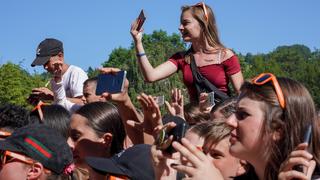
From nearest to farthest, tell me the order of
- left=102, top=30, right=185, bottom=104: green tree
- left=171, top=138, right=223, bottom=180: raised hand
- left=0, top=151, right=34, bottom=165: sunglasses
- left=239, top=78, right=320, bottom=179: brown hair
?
left=171, top=138, right=223, bottom=180: raised hand < left=239, top=78, right=320, bottom=179: brown hair < left=0, top=151, right=34, bottom=165: sunglasses < left=102, top=30, right=185, bottom=104: green tree

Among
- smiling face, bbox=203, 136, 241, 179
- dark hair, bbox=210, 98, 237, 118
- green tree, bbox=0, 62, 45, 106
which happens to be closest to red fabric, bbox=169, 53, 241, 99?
dark hair, bbox=210, 98, 237, 118

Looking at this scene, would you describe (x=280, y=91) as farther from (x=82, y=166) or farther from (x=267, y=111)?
(x=82, y=166)

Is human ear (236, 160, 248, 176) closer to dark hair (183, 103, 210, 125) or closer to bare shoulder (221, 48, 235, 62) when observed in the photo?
dark hair (183, 103, 210, 125)

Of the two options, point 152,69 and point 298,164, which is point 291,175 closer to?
point 298,164

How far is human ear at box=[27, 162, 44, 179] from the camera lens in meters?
3.90

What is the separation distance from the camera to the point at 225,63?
19.7 ft

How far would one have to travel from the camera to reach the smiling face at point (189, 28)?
6.18 metres

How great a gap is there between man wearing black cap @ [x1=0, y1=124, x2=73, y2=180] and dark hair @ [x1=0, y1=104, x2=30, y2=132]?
3.97ft

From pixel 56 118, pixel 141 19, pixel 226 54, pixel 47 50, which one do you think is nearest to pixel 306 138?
pixel 226 54

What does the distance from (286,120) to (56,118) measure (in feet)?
9.34

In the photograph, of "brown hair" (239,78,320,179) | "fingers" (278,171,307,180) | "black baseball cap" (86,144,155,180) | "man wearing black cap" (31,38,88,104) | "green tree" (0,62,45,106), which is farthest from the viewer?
"green tree" (0,62,45,106)

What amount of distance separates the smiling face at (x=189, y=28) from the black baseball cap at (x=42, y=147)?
94.9 inches

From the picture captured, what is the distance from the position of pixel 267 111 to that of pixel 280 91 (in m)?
0.13

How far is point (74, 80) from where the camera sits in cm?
717
